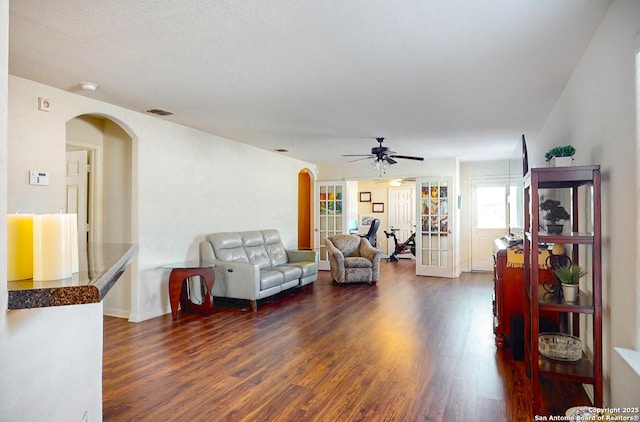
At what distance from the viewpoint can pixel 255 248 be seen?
20.0ft

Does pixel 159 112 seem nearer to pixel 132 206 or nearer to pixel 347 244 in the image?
pixel 132 206

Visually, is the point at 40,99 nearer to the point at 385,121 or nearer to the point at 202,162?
the point at 202,162

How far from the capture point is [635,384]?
67.9 inches

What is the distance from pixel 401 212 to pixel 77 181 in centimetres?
827

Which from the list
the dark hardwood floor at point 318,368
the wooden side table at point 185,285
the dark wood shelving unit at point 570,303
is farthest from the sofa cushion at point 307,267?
the dark wood shelving unit at point 570,303

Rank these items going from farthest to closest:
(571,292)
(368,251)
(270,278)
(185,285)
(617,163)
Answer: (368,251), (270,278), (185,285), (571,292), (617,163)

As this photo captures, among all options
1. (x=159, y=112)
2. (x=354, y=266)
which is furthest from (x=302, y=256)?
(x=159, y=112)

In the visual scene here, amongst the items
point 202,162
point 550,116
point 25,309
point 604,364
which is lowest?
point 604,364

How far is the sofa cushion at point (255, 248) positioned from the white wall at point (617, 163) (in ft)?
14.5

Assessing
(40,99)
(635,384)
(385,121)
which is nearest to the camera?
(635,384)

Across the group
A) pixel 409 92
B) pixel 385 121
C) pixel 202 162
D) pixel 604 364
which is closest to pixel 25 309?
pixel 604 364

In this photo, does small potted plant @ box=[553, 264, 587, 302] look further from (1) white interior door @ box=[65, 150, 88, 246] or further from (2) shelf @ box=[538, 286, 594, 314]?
(1) white interior door @ box=[65, 150, 88, 246]

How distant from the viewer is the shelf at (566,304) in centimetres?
226

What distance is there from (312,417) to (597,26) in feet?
9.45
